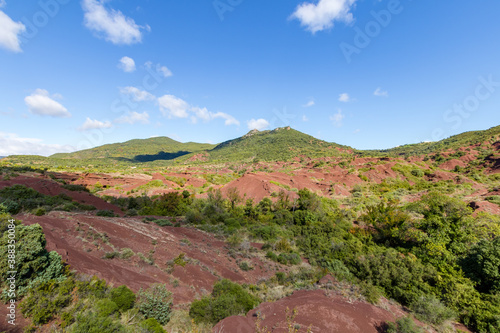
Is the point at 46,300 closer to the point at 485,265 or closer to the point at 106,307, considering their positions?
the point at 106,307

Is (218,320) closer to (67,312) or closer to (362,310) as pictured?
(67,312)

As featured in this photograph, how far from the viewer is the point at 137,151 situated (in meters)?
140

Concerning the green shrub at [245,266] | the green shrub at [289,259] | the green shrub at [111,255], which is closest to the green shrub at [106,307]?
the green shrub at [111,255]

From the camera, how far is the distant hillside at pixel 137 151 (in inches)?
Result: 4931

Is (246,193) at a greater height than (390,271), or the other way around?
(246,193)

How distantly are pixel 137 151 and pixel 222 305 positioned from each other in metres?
156

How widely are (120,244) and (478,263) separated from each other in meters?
16.7

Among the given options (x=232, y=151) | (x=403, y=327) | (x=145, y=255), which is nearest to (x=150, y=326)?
(x=145, y=255)

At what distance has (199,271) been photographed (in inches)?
372

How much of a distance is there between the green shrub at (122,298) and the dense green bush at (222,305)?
6.28ft

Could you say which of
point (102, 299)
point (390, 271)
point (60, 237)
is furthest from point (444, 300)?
point (60, 237)

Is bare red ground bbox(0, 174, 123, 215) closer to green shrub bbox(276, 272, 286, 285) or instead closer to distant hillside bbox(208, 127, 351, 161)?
green shrub bbox(276, 272, 286, 285)

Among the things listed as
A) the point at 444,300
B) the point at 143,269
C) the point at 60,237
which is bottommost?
the point at 444,300

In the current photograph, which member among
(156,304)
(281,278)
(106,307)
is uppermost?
(106,307)
